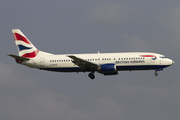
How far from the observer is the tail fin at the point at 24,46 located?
63.2 metres

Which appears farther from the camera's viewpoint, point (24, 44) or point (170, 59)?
point (24, 44)

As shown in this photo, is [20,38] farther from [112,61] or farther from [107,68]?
[112,61]

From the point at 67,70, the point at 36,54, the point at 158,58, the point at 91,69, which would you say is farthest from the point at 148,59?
the point at 36,54

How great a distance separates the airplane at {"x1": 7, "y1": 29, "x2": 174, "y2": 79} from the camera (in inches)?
2292

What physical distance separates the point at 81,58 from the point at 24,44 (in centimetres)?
1264

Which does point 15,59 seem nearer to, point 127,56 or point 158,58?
point 127,56

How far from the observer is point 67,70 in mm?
60438

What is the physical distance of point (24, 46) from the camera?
64.0m

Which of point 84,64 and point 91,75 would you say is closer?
point 84,64

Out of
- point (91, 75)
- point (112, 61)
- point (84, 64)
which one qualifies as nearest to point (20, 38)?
point (84, 64)

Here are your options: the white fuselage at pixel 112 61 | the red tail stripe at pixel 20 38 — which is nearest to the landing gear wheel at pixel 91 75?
the white fuselage at pixel 112 61

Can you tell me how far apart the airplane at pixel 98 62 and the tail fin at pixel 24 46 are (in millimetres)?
279

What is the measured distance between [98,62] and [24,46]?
1562 centimetres

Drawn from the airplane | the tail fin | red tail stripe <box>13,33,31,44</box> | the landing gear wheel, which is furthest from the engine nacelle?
red tail stripe <box>13,33,31,44</box>
